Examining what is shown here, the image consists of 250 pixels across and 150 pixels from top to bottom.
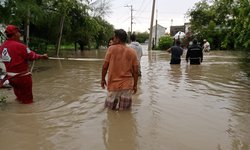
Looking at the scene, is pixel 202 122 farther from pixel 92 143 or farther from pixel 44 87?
pixel 44 87

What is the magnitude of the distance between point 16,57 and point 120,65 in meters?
2.10

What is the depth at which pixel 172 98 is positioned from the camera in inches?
363

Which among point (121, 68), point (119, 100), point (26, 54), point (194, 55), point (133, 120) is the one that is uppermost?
point (26, 54)

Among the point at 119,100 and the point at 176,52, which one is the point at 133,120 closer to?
the point at 119,100

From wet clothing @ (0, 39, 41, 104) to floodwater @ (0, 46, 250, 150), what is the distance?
19.8 inches

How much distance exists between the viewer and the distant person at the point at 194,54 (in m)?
17.5

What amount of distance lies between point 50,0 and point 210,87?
1468 cm

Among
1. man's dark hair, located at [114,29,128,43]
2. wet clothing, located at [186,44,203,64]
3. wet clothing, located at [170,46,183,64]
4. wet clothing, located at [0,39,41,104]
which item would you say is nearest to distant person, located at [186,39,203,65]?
wet clothing, located at [186,44,203,64]

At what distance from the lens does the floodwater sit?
5398mm

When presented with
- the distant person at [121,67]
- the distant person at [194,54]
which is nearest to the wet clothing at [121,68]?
the distant person at [121,67]

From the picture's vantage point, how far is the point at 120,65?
711 cm

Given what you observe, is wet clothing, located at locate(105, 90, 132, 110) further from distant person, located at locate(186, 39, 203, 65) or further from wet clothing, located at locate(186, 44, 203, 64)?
wet clothing, located at locate(186, 44, 203, 64)

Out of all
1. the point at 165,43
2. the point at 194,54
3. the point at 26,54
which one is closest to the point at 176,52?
the point at 194,54

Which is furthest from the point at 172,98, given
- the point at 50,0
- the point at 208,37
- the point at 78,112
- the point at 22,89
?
the point at 208,37
